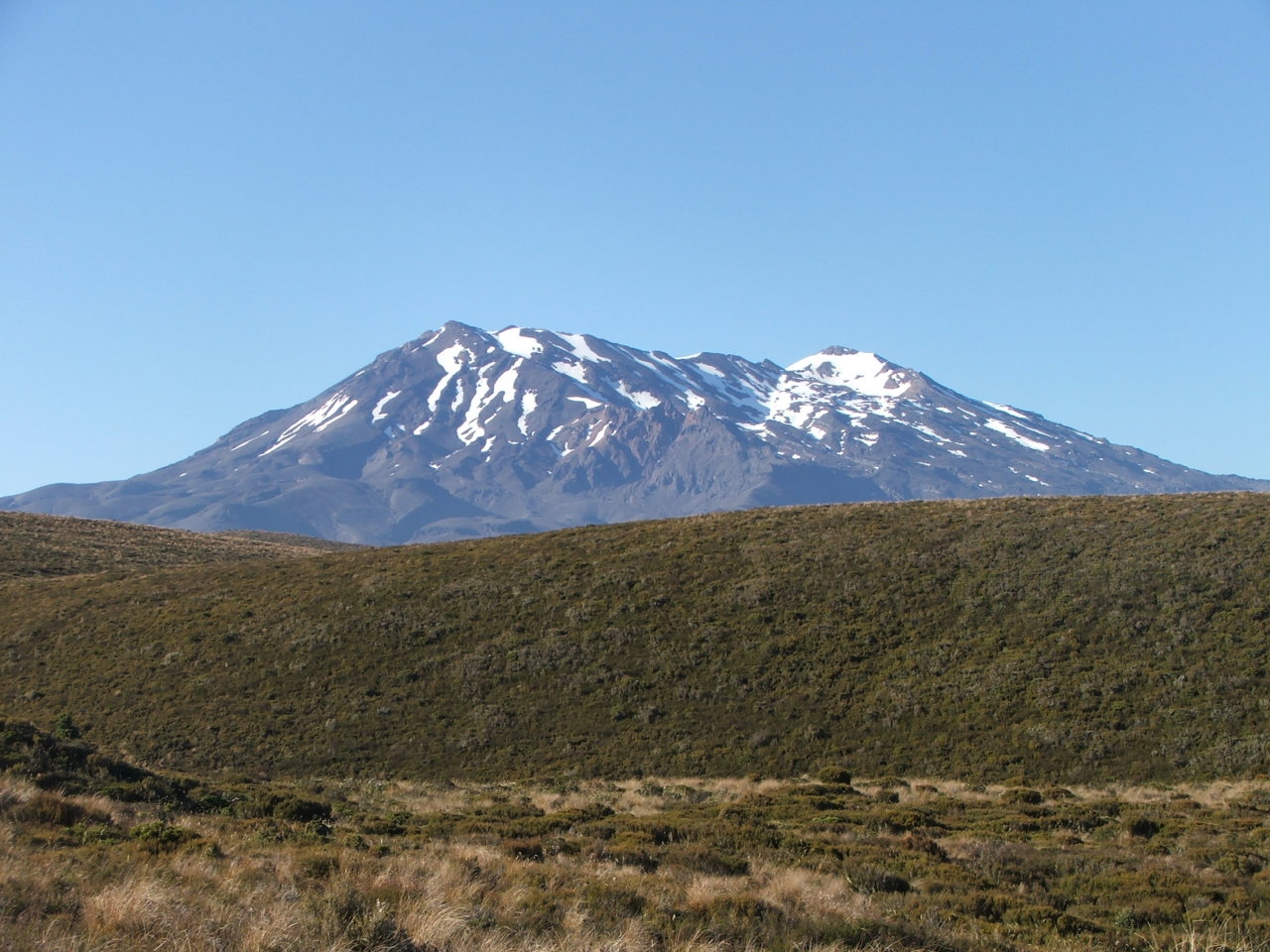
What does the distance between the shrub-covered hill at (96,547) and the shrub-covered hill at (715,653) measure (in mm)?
8633

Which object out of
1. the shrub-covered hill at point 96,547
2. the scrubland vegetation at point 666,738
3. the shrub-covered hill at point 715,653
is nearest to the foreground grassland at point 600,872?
the scrubland vegetation at point 666,738

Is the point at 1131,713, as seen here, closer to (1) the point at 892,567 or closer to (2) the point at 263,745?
(1) the point at 892,567

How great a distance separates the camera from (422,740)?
107ft

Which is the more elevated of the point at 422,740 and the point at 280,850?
the point at 280,850

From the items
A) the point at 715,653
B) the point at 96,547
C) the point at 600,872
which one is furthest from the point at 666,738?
the point at 96,547

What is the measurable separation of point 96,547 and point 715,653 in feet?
166

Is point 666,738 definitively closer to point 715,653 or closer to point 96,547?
point 715,653

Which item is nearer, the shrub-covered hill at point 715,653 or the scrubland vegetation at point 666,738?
the scrubland vegetation at point 666,738

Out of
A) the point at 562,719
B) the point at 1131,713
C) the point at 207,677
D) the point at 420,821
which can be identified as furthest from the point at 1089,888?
the point at 207,677

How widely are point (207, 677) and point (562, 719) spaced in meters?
15.2

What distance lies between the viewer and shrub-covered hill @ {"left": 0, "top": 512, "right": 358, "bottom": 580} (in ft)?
193

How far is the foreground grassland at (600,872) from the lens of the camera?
7.40 m

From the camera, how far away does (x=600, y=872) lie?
11.4 m

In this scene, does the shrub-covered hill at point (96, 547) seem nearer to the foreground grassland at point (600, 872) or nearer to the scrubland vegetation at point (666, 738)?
the scrubland vegetation at point (666, 738)
